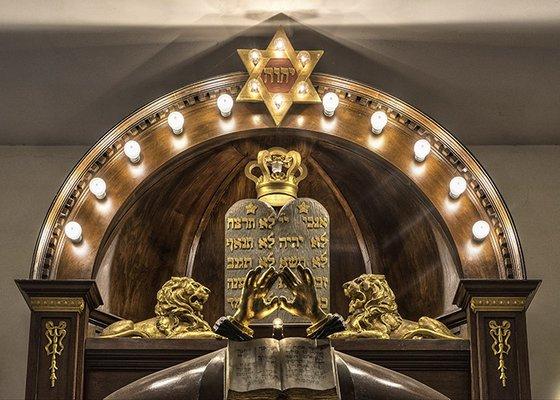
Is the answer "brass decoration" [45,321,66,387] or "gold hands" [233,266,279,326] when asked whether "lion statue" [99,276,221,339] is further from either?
"gold hands" [233,266,279,326]

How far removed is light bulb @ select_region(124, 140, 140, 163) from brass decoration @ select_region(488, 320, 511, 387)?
1.86 meters

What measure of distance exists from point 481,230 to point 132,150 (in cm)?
171

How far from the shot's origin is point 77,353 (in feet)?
19.4

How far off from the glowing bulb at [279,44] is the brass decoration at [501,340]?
169 centimetres

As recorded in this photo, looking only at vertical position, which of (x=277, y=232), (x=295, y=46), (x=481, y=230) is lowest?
(x=481, y=230)

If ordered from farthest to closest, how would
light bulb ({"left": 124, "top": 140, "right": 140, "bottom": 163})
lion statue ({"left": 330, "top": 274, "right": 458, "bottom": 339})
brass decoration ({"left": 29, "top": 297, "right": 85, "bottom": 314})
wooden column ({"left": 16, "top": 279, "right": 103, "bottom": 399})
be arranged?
1. light bulb ({"left": 124, "top": 140, "right": 140, "bottom": 163})
2. lion statue ({"left": 330, "top": 274, "right": 458, "bottom": 339})
3. brass decoration ({"left": 29, "top": 297, "right": 85, "bottom": 314})
4. wooden column ({"left": 16, "top": 279, "right": 103, "bottom": 399})

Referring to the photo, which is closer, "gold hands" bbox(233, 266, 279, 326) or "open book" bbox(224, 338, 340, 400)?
"open book" bbox(224, 338, 340, 400)

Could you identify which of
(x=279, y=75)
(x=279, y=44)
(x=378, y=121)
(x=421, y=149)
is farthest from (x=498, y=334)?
(x=279, y=44)

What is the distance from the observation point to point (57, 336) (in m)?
5.91

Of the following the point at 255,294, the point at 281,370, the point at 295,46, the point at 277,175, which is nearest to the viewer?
the point at 281,370

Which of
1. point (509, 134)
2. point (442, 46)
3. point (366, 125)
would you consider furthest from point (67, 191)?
point (509, 134)

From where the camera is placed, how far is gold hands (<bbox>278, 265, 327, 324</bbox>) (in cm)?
441

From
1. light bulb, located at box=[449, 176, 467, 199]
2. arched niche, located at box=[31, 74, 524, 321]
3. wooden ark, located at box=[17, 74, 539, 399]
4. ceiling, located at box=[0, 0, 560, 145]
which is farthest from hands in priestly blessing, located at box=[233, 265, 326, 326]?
ceiling, located at box=[0, 0, 560, 145]

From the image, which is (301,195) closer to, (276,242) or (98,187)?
(276,242)
